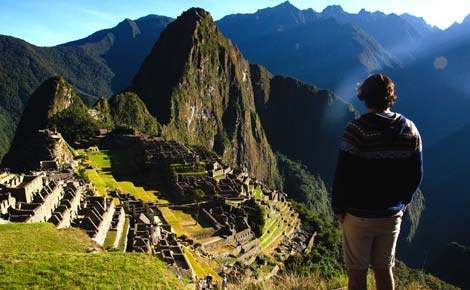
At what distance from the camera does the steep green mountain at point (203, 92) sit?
11862cm

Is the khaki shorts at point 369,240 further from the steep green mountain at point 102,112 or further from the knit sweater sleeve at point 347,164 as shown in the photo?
the steep green mountain at point 102,112

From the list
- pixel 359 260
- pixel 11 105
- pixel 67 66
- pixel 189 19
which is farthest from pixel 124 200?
pixel 67 66

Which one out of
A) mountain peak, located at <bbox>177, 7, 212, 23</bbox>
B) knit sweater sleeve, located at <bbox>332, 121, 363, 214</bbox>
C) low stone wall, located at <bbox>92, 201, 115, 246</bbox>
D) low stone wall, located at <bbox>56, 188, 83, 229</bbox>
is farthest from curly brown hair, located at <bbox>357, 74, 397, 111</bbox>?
mountain peak, located at <bbox>177, 7, 212, 23</bbox>

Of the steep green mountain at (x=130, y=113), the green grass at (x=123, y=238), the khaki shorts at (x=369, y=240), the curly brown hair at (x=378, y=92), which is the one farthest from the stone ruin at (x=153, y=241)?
the steep green mountain at (x=130, y=113)

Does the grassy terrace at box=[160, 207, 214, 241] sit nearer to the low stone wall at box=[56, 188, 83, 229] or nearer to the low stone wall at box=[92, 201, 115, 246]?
the low stone wall at box=[92, 201, 115, 246]

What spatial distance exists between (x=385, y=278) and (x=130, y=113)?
298 feet

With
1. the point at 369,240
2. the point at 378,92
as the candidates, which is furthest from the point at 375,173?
the point at 378,92

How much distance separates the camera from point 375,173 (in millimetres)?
3959

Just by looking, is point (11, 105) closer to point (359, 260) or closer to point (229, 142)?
point (229, 142)

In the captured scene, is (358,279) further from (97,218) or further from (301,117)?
(301,117)

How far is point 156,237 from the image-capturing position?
1973cm

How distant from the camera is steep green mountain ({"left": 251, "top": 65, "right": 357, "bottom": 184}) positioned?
17738cm

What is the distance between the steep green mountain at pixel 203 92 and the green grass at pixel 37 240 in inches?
3789

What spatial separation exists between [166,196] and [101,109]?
54.0m
